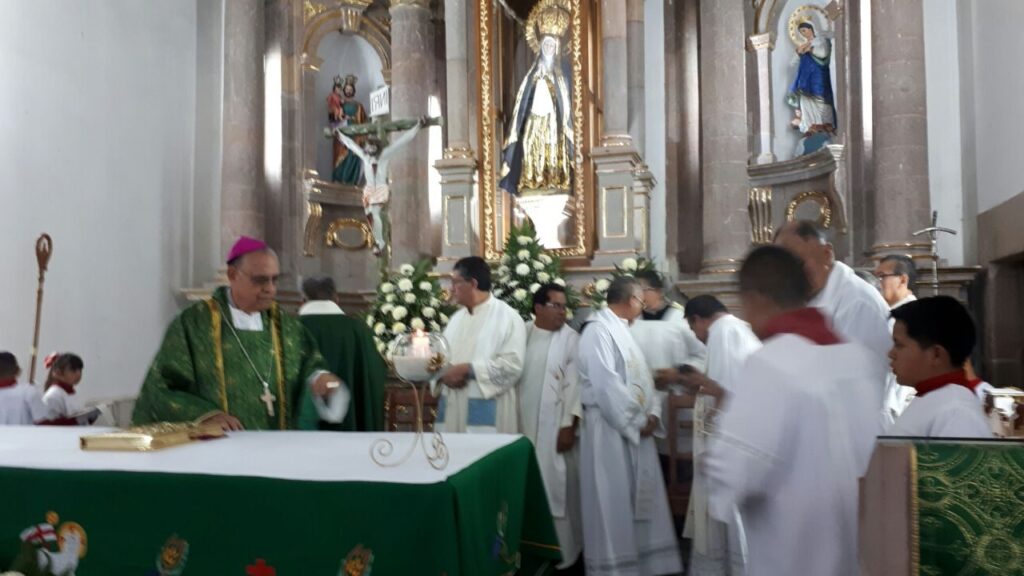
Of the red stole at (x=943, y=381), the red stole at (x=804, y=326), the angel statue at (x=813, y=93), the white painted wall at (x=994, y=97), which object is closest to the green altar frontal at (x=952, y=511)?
the red stole at (x=804, y=326)

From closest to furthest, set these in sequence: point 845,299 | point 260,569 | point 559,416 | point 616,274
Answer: point 260,569, point 845,299, point 559,416, point 616,274

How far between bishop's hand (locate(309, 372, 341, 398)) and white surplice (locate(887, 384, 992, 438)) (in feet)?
7.14

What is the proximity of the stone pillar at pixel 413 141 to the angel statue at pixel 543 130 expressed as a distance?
116cm

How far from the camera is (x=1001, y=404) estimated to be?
11.8ft

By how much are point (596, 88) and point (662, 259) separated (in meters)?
2.21

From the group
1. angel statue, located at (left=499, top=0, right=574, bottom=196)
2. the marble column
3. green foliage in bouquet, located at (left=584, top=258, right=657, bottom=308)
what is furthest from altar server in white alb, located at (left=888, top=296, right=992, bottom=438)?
angel statue, located at (left=499, top=0, right=574, bottom=196)

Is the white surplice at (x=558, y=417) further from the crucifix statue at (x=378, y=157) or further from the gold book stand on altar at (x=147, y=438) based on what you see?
the crucifix statue at (x=378, y=157)

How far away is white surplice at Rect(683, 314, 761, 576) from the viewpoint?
4.65 metres

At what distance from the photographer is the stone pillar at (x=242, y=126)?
1043 centimetres

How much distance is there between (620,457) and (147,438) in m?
2.86

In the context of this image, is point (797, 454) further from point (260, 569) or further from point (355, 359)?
point (355, 359)

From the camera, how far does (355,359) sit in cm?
546

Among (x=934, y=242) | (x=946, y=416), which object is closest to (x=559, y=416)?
(x=946, y=416)

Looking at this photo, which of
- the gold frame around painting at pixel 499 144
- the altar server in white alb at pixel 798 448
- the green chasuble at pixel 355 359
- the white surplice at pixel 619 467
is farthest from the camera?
the gold frame around painting at pixel 499 144
